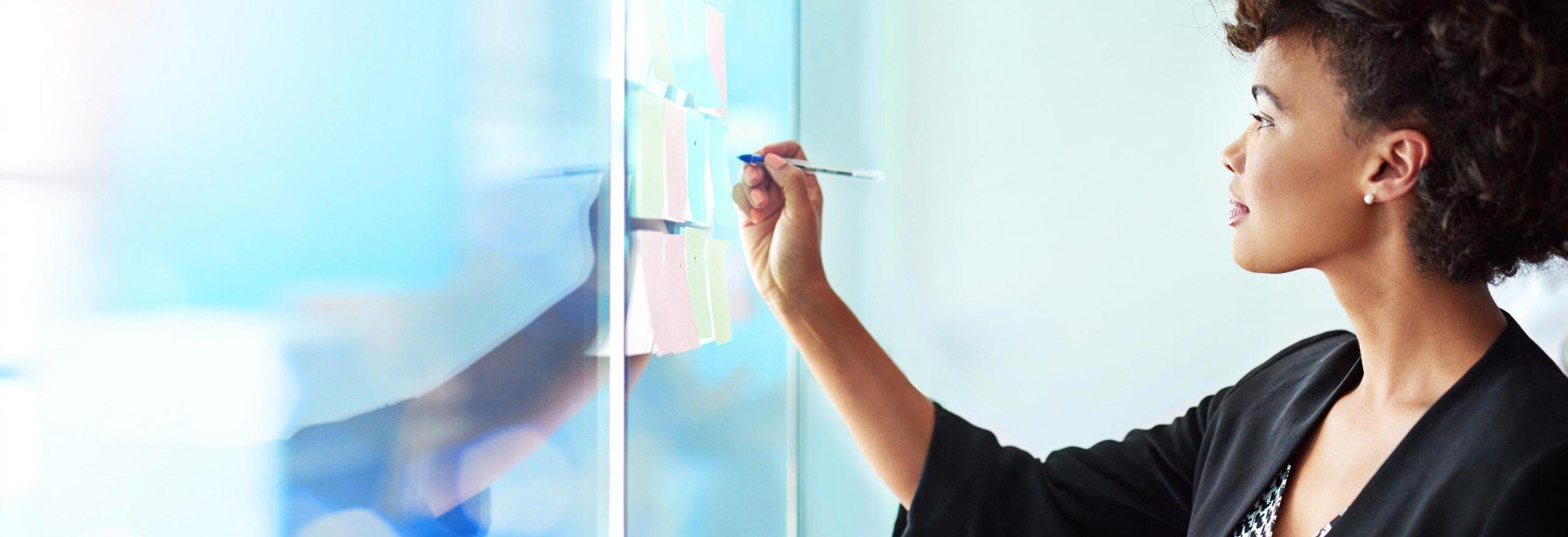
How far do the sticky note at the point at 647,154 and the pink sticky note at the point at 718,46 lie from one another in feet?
0.50

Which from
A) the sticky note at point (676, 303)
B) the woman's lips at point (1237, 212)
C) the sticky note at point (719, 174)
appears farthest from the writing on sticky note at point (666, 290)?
the woman's lips at point (1237, 212)

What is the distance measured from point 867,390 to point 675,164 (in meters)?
0.31

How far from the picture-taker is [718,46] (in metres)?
1.16

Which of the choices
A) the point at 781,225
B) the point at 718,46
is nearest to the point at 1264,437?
the point at 781,225

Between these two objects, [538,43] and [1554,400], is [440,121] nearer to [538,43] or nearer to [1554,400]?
[538,43]

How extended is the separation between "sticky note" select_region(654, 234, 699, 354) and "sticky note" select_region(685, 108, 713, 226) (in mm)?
54

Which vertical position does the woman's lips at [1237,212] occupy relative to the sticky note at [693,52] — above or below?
below

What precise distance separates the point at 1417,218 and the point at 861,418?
0.51 meters

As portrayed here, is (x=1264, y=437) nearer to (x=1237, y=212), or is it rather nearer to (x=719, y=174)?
(x=1237, y=212)

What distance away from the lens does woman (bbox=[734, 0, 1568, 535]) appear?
676mm

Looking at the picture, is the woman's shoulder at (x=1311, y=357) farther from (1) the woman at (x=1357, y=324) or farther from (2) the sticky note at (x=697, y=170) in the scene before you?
(2) the sticky note at (x=697, y=170)

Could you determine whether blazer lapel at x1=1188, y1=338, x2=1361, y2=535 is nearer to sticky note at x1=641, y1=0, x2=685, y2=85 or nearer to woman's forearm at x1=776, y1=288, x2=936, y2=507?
woman's forearm at x1=776, y1=288, x2=936, y2=507

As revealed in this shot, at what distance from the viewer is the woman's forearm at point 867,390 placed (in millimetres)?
993

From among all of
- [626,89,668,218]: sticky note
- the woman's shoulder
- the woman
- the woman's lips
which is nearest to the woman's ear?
the woman
